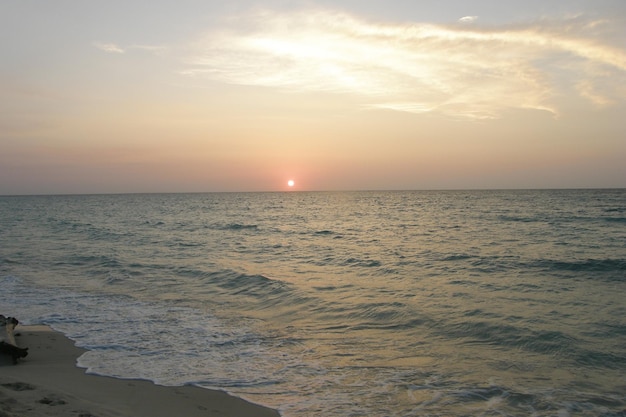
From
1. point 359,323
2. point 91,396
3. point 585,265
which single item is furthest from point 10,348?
point 585,265

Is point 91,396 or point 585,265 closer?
point 91,396

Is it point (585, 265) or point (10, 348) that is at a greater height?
point (10, 348)

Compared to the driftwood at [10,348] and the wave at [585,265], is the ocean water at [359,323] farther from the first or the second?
the driftwood at [10,348]

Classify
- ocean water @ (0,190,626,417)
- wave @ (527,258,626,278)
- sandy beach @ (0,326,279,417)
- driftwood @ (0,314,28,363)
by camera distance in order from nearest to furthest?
1. sandy beach @ (0,326,279,417)
2. ocean water @ (0,190,626,417)
3. driftwood @ (0,314,28,363)
4. wave @ (527,258,626,278)

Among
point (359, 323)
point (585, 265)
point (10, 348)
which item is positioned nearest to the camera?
point (10, 348)

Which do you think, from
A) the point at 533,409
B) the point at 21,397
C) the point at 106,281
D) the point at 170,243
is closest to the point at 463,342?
the point at 533,409

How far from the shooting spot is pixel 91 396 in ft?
22.6

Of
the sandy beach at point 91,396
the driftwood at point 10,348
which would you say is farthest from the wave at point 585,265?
the driftwood at point 10,348

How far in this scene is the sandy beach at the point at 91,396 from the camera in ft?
19.6

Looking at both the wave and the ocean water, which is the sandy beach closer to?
the ocean water

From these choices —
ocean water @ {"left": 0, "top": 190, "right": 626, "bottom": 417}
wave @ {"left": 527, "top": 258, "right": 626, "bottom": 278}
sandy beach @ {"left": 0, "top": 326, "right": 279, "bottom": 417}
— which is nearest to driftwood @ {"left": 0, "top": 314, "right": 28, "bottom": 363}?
sandy beach @ {"left": 0, "top": 326, "right": 279, "bottom": 417}

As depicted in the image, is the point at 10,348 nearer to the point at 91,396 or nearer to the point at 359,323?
the point at 91,396

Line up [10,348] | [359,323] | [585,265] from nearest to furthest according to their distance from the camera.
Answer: [10,348] → [359,323] → [585,265]

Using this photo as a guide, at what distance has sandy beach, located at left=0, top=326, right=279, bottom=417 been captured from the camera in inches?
235
